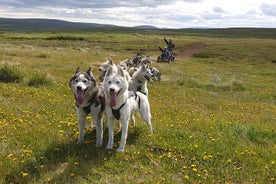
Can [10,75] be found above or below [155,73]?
above

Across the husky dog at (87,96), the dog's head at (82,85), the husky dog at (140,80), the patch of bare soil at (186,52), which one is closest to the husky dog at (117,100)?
the husky dog at (87,96)

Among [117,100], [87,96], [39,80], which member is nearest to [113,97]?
[117,100]

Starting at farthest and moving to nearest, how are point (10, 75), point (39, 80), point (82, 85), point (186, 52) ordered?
point (186, 52), point (10, 75), point (39, 80), point (82, 85)

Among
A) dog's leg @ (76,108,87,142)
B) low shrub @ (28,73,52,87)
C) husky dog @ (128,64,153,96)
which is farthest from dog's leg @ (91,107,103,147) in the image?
low shrub @ (28,73,52,87)

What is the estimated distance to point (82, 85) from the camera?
7328mm

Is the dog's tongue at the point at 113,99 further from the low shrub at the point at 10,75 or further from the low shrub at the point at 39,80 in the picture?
the low shrub at the point at 10,75

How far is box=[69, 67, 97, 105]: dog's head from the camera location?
7.36 meters

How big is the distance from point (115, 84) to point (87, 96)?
83 cm

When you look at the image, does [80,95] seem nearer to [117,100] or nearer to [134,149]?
[117,100]

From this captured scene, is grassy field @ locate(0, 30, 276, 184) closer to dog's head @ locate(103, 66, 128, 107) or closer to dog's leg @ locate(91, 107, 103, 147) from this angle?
dog's leg @ locate(91, 107, 103, 147)

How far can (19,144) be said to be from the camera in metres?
7.89

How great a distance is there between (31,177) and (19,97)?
6.95 m

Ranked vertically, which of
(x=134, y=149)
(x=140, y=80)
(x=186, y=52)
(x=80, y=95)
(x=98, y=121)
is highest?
(x=80, y=95)

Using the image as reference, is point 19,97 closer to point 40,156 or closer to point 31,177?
point 40,156
